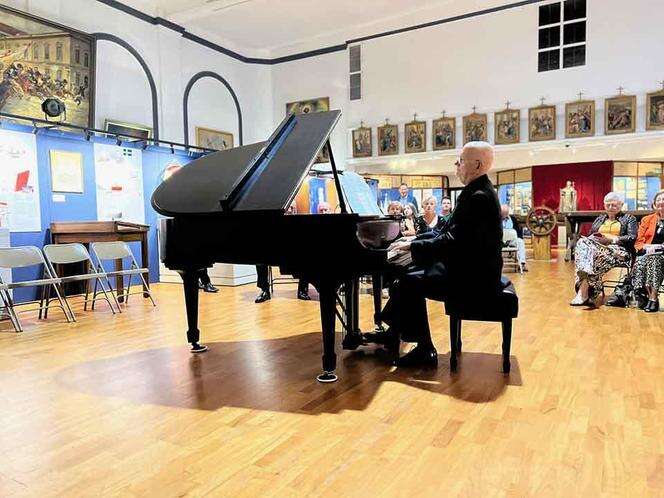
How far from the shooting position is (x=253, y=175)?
3.00 meters

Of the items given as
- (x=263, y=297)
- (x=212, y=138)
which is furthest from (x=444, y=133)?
(x=263, y=297)

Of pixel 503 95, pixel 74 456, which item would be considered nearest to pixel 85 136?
pixel 74 456

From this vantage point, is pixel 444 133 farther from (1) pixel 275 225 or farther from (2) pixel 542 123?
(1) pixel 275 225

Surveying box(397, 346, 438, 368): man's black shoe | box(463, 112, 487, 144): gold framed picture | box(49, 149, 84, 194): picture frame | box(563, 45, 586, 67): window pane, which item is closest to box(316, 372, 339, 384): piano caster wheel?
box(397, 346, 438, 368): man's black shoe

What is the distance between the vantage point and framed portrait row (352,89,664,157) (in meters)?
10.2

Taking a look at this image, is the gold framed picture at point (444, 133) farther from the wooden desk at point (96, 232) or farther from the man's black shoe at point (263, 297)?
the wooden desk at point (96, 232)

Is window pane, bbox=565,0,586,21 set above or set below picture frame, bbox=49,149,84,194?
above

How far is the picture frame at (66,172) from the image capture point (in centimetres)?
686

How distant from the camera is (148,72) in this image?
33.0ft

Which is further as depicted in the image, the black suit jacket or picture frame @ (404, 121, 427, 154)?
picture frame @ (404, 121, 427, 154)

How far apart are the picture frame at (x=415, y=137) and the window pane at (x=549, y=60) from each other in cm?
282

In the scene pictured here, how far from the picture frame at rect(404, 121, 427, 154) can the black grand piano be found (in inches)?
362

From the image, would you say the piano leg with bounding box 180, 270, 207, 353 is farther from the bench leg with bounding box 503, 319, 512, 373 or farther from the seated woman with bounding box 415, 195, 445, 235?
the seated woman with bounding box 415, 195, 445, 235

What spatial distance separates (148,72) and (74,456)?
9563mm
